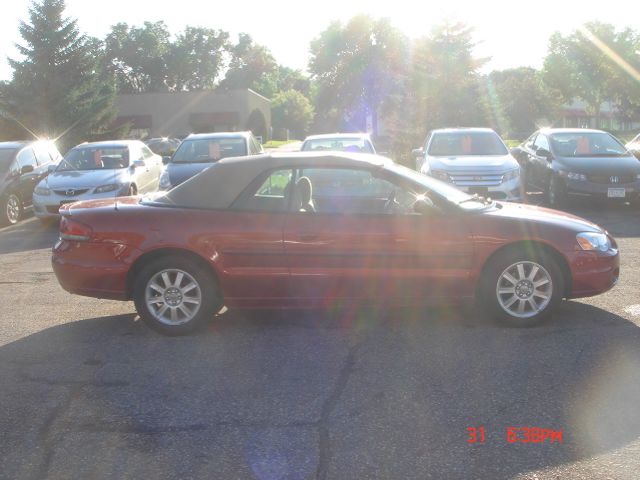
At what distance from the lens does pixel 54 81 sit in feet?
124

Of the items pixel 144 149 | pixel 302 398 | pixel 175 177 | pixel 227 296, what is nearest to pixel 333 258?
pixel 227 296

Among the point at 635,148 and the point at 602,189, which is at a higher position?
the point at 635,148

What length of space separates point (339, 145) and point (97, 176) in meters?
4.59

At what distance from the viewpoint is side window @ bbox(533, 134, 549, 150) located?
48.5 ft

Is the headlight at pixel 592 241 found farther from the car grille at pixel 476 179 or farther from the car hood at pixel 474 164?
the car hood at pixel 474 164

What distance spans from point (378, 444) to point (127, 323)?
3.30 metres

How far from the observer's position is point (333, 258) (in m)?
5.67

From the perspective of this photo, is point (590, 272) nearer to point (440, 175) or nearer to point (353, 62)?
point (440, 175)

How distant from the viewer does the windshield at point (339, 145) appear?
1346cm

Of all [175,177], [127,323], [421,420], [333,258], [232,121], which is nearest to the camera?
[421,420]

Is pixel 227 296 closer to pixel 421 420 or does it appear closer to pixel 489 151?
pixel 421 420

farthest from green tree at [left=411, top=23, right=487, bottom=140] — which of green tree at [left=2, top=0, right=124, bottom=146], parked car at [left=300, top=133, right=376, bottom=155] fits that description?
green tree at [left=2, top=0, right=124, bottom=146]

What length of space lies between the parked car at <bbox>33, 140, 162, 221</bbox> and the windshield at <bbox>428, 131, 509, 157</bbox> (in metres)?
5.76

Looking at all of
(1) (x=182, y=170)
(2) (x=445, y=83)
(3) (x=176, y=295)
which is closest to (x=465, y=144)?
(1) (x=182, y=170)
